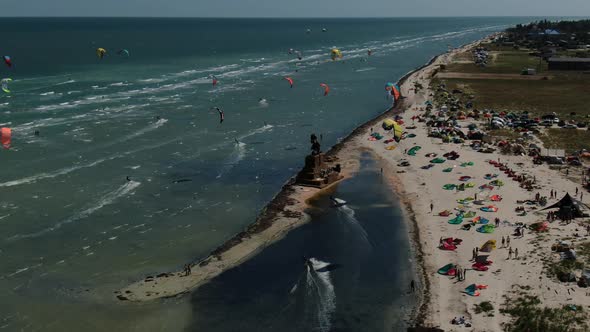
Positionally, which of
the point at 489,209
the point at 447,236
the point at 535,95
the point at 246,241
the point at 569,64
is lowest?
the point at 535,95

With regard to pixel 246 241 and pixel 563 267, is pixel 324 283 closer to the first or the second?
pixel 246 241

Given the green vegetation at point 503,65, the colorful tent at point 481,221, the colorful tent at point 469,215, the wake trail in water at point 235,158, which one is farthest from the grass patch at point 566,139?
the green vegetation at point 503,65

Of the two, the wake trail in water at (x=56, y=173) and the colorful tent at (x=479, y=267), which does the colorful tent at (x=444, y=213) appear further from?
the wake trail in water at (x=56, y=173)

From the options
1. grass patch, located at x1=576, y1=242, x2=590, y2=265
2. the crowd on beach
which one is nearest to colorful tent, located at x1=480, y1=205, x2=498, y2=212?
the crowd on beach

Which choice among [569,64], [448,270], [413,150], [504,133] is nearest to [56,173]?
[413,150]

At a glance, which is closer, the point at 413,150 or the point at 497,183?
the point at 497,183

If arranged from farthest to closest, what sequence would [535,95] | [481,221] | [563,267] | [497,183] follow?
[535,95]
[497,183]
[481,221]
[563,267]
